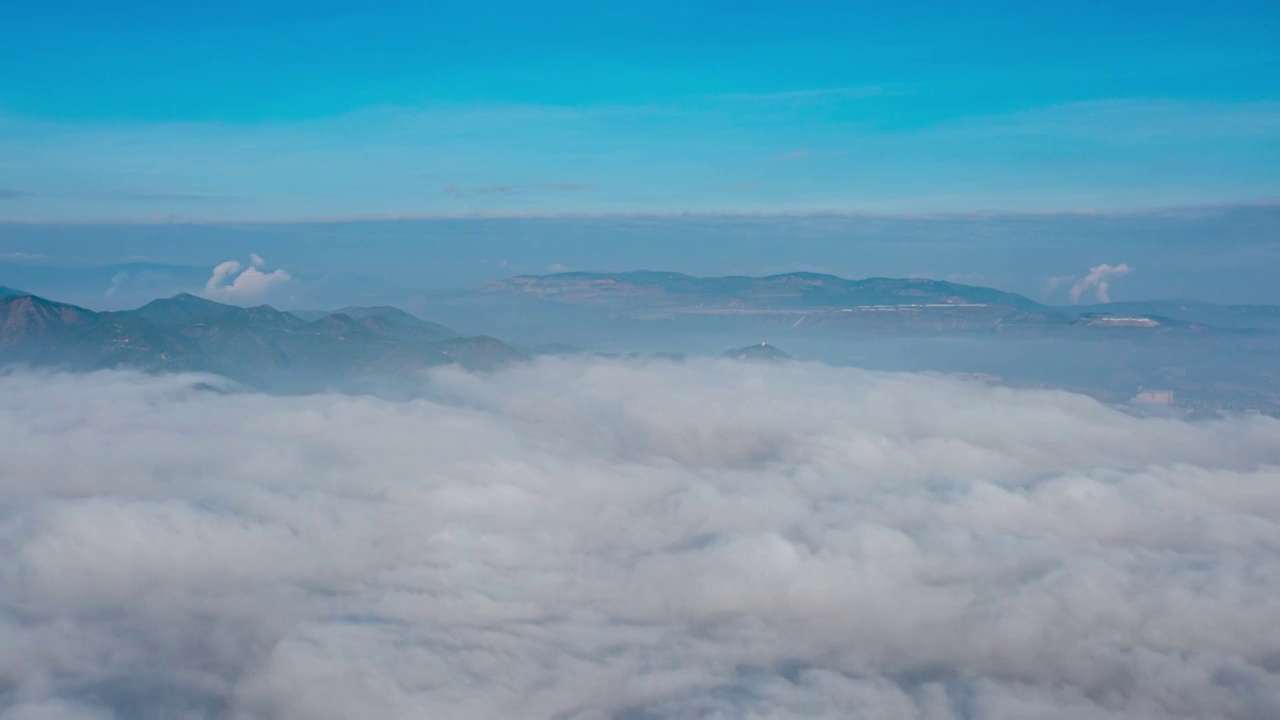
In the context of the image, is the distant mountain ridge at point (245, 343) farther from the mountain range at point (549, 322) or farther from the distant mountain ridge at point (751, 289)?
the distant mountain ridge at point (751, 289)

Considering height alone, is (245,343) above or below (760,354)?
below

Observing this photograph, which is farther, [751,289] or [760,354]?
[751,289]

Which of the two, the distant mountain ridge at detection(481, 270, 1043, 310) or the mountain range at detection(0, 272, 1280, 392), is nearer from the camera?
the mountain range at detection(0, 272, 1280, 392)

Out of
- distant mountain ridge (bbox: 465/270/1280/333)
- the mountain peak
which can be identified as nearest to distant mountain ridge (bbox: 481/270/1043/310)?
distant mountain ridge (bbox: 465/270/1280/333)

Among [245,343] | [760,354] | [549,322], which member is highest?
[549,322]

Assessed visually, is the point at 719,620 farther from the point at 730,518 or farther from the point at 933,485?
the point at 933,485

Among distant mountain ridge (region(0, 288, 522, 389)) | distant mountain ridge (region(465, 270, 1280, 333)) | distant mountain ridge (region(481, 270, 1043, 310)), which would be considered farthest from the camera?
distant mountain ridge (region(481, 270, 1043, 310))

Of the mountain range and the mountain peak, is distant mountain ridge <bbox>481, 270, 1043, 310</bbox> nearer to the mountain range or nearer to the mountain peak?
the mountain range

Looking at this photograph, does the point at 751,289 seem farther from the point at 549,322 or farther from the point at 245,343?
the point at 245,343

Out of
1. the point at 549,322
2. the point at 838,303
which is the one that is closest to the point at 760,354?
the point at 838,303
